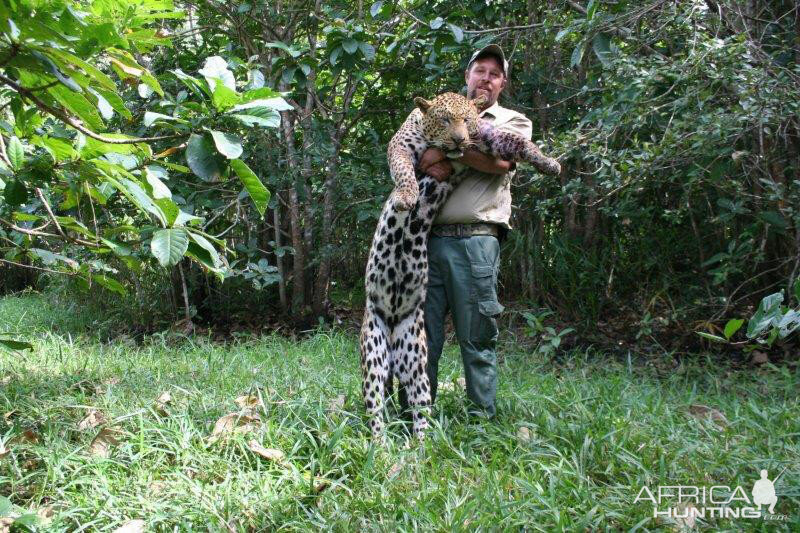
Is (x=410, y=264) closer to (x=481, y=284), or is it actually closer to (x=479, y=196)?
(x=481, y=284)

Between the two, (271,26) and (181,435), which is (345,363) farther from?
(271,26)

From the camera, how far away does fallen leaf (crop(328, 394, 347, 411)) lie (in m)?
3.74

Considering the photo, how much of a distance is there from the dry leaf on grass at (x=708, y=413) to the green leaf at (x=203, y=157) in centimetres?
297

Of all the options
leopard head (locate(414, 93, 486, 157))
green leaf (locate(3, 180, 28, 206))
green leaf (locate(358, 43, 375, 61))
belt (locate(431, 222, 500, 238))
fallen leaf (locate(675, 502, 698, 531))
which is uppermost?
green leaf (locate(358, 43, 375, 61))

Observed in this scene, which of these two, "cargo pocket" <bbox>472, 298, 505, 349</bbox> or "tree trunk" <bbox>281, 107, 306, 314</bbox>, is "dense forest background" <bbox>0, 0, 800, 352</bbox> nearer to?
"tree trunk" <bbox>281, 107, 306, 314</bbox>

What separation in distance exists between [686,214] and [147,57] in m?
5.54

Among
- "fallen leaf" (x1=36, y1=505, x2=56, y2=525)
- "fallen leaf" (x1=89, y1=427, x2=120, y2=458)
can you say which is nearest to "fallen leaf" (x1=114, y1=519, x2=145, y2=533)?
"fallen leaf" (x1=36, y1=505, x2=56, y2=525)

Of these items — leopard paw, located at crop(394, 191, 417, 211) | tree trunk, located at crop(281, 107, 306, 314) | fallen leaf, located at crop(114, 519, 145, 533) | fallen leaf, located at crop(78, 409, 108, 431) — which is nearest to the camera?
fallen leaf, located at crop(114, 519, 145, 533)

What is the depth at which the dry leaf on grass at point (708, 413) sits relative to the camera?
A: 3.72 m

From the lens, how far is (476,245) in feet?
11.6

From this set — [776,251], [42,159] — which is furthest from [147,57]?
[776,251]

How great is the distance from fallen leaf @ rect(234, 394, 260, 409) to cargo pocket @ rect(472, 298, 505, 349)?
128cm

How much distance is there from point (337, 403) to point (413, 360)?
595mm

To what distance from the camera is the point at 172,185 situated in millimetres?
6316
